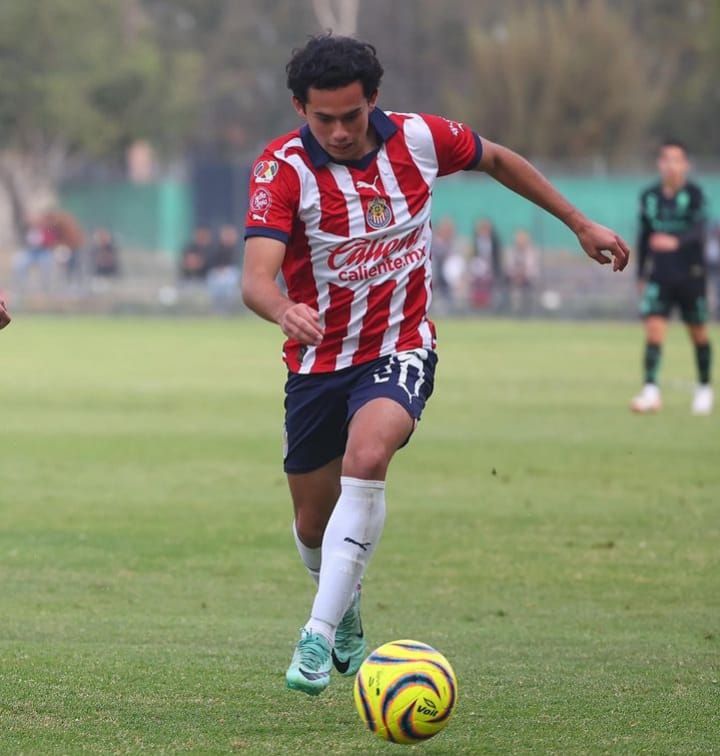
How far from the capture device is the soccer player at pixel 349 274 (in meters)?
6.05

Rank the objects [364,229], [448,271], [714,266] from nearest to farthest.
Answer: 1. [364,229]
2. [714,266]
3. [448,271]

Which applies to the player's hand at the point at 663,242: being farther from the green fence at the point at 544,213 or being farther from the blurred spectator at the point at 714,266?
the green fence at the point at 544,213

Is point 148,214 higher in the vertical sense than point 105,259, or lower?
higher

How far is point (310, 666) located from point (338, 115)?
1945mm

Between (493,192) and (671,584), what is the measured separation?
31953mm

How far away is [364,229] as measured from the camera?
6359mm

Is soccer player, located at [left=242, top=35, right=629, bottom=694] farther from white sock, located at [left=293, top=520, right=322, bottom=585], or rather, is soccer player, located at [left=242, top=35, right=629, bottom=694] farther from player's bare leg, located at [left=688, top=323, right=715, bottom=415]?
player's bare leg, located at [left=688, top=323, right=715, bottom=415]

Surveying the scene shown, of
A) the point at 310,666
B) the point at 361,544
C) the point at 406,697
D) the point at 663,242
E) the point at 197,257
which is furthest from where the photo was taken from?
the point at 197,257

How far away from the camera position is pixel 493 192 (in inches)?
1591

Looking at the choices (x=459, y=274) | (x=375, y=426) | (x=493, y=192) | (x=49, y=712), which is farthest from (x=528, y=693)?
(x=493, y=192)

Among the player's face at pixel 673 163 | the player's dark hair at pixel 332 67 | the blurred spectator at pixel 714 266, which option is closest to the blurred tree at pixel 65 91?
the blurred spectator at pixel 714 266

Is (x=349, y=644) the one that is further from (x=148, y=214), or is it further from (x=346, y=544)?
(x=148, y=214)

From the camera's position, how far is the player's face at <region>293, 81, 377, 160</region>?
6047mm

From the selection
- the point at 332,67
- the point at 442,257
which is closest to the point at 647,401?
the point at 332,67
